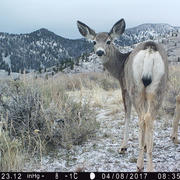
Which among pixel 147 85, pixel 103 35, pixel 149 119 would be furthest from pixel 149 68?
pixel 103 35

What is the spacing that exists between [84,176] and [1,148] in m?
1.36

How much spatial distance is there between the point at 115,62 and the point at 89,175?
2.73 metres

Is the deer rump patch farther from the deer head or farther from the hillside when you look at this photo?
the hillside

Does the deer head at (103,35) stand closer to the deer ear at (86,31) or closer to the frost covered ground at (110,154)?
the deer ear at (86,31)

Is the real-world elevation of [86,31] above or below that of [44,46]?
below

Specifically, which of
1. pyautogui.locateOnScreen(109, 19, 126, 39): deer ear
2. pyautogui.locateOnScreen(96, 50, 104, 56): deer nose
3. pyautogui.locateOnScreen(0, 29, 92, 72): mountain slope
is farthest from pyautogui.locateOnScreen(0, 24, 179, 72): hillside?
pyautogui.locateOnScreen(96, 50, 104, 56): deer nose

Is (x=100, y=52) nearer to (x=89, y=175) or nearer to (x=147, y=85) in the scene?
(x=147, y=85)

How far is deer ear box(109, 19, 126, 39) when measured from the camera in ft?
19.6

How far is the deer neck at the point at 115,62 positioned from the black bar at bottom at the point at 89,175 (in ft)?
7.73

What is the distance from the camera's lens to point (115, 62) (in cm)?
596

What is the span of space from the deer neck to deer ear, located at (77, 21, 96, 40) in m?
0.55

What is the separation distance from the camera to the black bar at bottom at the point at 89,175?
3818mm

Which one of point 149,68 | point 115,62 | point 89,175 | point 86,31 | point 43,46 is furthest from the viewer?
point 43,46

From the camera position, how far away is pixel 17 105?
5652 millimetres
